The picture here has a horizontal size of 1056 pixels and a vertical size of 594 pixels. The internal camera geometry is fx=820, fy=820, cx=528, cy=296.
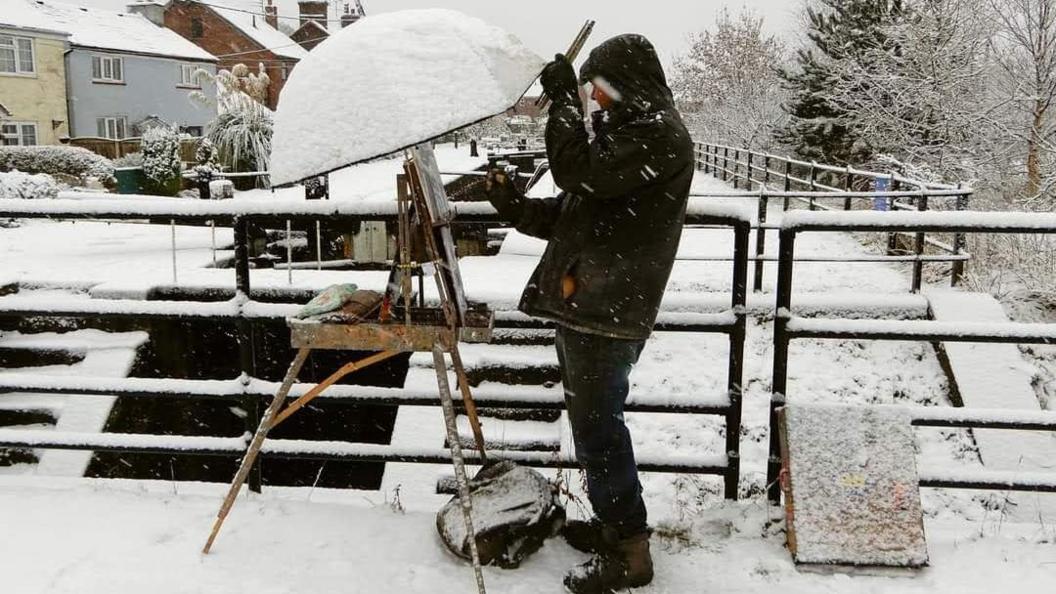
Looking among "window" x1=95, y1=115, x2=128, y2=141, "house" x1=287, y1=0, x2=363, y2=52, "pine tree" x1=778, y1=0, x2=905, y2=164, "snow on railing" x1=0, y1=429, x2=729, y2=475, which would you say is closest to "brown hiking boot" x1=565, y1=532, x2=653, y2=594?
"snow on railing" x1=0, y1=429, x2=729, y2=475

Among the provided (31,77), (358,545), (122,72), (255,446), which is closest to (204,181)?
(255,446)

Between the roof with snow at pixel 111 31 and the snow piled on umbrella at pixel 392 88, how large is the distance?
3660 cm

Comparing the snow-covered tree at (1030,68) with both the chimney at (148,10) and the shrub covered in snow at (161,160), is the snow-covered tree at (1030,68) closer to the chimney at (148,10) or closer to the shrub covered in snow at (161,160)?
the shrub covered in snow at (161,160)

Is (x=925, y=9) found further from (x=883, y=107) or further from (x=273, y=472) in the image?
(x=273, y=472)

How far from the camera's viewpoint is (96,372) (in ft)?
23.3

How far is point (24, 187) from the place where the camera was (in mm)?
15336

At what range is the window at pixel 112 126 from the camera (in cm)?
3625

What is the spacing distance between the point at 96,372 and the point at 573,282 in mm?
5722

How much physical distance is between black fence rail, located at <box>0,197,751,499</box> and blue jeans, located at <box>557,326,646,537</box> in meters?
0.56

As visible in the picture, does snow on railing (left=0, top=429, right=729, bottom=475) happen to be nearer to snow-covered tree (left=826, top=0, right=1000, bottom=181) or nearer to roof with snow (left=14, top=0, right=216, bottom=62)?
snow-covered tree (left=826, top=0, right=1000, bottom=181)

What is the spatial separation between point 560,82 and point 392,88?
1.87 ft

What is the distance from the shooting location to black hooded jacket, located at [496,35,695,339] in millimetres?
2732

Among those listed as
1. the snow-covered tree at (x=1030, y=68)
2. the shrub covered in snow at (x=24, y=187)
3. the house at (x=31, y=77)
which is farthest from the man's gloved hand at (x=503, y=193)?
the house at (x=31, y=77)

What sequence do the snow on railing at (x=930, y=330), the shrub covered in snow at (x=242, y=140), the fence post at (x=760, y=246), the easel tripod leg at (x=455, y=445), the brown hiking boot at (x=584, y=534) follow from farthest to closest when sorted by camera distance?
the shrub covered in snow at (x=242, y=140) < the fence post at (x=760, y=246) < the snow on railing at (x=930, y=330) < the brown hiking boot at (x=584, y=534) < the easel tripod leg at (x=455, y=445)
